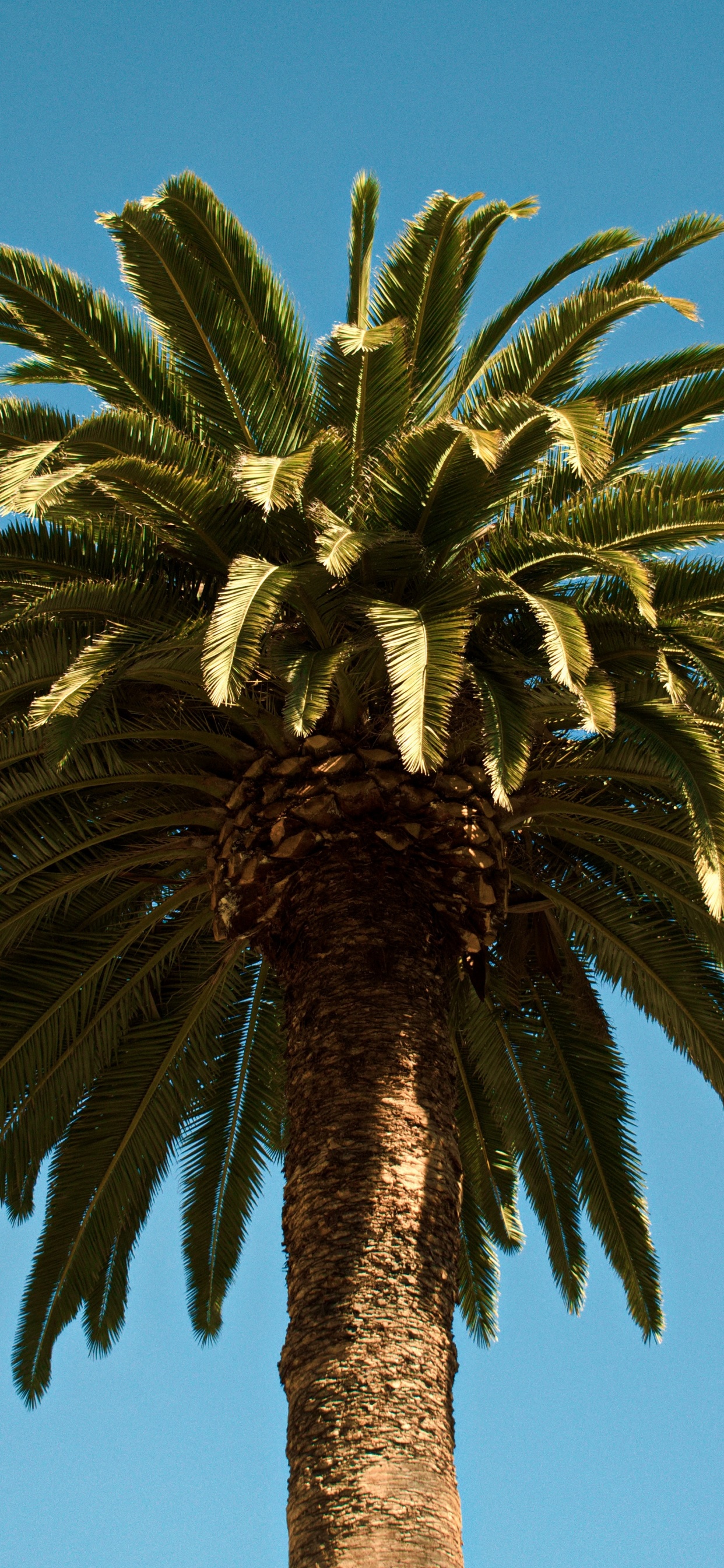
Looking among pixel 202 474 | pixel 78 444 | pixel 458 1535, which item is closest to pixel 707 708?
pixel 202 474

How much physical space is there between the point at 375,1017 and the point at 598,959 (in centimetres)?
254

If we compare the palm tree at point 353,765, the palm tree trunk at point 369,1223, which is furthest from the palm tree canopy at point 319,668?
the palm tree trunk at point 369,1223

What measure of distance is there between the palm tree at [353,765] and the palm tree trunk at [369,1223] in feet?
0.06

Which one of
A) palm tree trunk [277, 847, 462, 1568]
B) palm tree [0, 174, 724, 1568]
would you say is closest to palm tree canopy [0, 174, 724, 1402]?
palm tree [0, 174, 724, 1568]

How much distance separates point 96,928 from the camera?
9023mm

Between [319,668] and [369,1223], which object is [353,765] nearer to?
[319,668]

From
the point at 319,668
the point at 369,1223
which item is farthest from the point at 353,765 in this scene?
the point at 369,1223

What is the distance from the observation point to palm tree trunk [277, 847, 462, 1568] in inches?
227

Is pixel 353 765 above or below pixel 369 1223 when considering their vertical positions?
above

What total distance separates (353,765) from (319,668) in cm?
82

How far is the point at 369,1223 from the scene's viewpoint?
6.43 m

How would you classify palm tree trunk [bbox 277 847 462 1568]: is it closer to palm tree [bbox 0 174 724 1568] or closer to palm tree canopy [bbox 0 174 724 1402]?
palm tree [bbox 0 174 724 1568]

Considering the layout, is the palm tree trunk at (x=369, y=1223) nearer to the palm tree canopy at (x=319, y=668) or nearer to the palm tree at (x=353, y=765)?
the palm tree at (x=353, y=765)

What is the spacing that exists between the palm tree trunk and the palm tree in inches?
0.7
